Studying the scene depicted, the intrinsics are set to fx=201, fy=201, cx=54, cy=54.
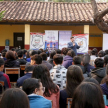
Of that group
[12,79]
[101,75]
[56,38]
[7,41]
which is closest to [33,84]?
[101,75]

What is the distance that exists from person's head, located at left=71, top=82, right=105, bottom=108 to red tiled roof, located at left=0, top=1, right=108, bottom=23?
11055 mm

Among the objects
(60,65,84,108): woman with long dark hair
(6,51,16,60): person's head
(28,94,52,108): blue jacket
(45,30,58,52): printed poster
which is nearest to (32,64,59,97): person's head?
(60,65,84,108): woman with long dark hair

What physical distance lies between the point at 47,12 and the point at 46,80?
448 inches

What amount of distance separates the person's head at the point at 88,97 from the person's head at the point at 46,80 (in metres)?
1.48

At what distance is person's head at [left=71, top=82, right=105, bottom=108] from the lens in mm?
1744

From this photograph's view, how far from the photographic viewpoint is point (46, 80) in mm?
3344

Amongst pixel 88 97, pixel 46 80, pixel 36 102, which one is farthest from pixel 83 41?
pixel 88 97

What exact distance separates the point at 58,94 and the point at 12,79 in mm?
3148

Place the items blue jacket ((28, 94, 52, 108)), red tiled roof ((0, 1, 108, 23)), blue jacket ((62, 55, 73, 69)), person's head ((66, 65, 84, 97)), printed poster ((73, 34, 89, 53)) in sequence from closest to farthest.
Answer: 1. blue jacket ((28, 94, 52, 108))
2. person's head ((66, 65, 84, 97))
3. blue jacket ((62, 55, 73, 69))
4. printed poster ((73, 34, 89, 53))
5. red tiled roof ((0, 1, 108, 23))

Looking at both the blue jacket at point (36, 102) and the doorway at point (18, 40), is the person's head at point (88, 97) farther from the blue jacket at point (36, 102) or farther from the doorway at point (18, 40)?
the doorway at point (18, 40)

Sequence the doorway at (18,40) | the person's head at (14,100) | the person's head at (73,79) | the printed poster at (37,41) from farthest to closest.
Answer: the doorway at (18,40) → the printed poster at (37,41) → the person's head at (73,79) → the person's head at (14,100)

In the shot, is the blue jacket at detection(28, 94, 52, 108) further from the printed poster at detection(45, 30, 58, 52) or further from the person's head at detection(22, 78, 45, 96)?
the printed poster at detection(45, 30, 58, 52)

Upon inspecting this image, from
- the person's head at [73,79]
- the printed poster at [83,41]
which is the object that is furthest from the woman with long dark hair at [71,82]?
the printed poster at [83,41]

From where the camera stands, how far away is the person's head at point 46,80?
3.25m
